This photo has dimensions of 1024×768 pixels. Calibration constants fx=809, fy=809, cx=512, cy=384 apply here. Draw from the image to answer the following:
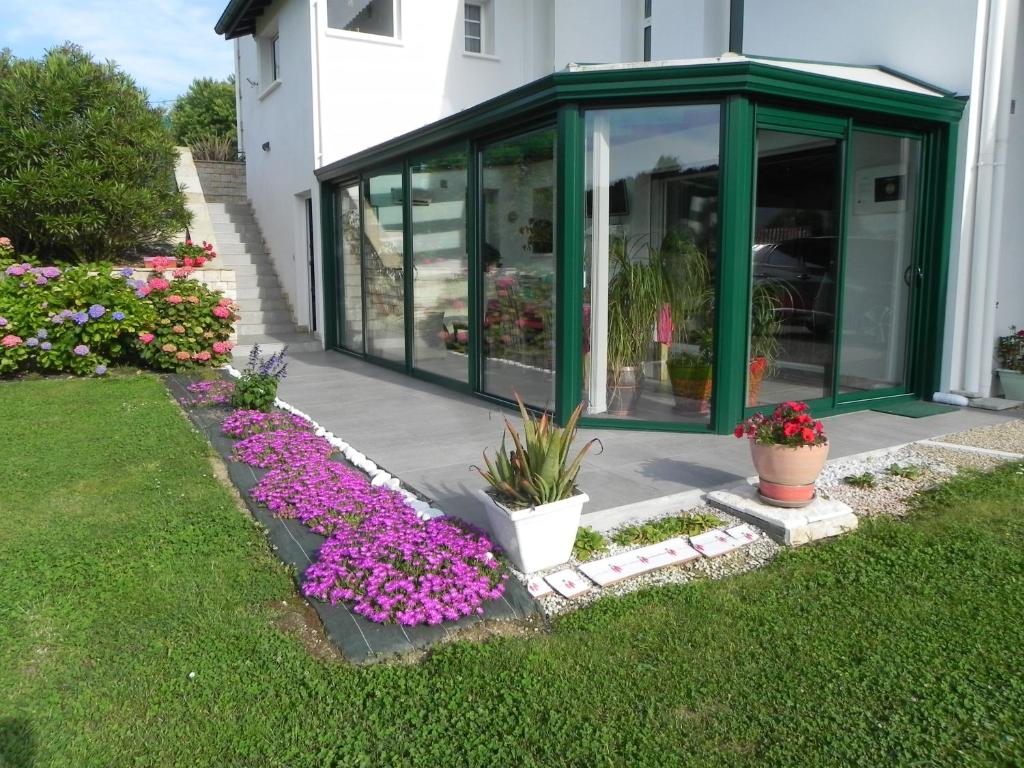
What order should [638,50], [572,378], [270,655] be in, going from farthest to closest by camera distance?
[638,50] → [572,378] → [270,655]

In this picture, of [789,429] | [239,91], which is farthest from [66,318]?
[239,91]

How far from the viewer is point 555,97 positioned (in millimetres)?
5770

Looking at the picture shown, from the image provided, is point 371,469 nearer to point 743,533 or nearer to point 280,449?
point 280,449

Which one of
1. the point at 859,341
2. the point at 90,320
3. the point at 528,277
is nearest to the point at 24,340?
the point at 90,320

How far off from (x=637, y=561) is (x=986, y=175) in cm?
523

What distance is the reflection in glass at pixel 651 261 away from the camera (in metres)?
5.79

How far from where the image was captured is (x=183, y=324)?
29.5ft

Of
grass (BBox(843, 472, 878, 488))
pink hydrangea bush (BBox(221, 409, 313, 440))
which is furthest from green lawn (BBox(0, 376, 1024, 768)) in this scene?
pink hydrangea bush (BBox(221, 409, 313, 440))

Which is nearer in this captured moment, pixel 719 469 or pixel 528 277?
pixel 719 469

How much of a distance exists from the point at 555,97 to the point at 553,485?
10.9 ft

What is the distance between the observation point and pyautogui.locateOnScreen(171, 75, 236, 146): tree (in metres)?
23.4

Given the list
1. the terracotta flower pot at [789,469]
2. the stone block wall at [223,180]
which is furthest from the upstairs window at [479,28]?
the terracotta flower pot at [789,469]

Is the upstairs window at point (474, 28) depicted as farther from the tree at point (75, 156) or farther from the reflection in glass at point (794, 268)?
the reflection in glass at point (794, 268)

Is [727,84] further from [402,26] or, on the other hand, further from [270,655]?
[402,26]
